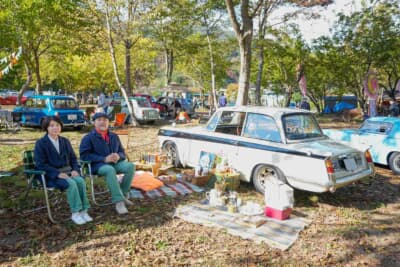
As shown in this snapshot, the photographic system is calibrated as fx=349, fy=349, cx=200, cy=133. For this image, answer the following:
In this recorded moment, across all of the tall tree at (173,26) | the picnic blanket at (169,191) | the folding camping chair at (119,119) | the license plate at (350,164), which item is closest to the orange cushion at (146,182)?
the picnic blanket at (169,191)

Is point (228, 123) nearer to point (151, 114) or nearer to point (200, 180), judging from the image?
point (200, 180)

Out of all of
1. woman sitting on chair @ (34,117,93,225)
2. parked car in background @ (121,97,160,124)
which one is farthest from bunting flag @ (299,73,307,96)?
woman sitting on chair @ (34,117,93,225)

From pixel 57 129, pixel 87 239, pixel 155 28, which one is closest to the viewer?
pixel 87 239

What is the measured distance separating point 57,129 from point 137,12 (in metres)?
12.5

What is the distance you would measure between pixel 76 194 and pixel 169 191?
1.93m

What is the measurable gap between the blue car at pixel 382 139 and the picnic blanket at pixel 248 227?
3.76 m

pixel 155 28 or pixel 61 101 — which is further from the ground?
pixel 155 28

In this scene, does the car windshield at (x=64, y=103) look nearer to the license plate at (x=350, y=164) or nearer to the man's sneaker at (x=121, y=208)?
the man's sneaker at (x=121, y=208)

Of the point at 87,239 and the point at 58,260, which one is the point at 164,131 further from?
the point at 58,260

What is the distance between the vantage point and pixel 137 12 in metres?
15.9

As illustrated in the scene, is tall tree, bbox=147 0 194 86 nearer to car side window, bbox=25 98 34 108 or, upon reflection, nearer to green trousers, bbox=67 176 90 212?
car side window, bbox=25 98 34 108

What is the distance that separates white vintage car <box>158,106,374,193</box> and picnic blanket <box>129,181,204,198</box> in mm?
769

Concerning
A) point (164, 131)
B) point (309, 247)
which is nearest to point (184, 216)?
point (309, 247)

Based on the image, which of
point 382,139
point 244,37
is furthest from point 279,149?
point 244,37
